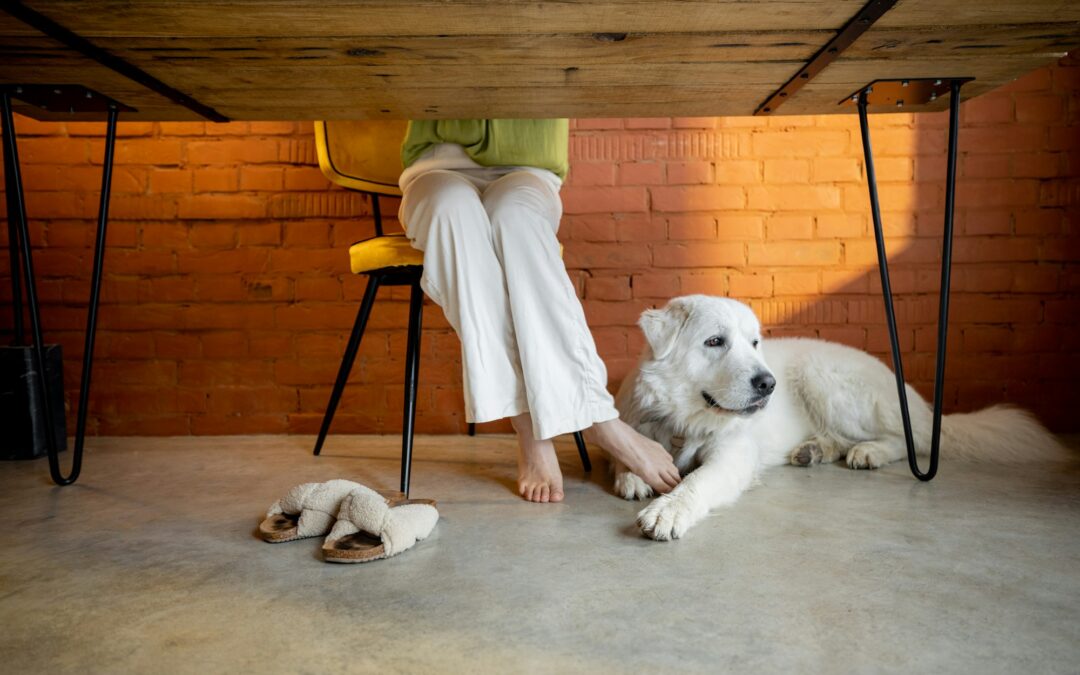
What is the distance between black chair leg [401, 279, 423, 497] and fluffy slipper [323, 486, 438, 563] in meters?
0.24

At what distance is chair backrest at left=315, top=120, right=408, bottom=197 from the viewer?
7.32 feet

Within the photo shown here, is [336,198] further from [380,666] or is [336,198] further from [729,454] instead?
[380,666]

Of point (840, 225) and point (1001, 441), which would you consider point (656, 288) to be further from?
point (1001, 441)

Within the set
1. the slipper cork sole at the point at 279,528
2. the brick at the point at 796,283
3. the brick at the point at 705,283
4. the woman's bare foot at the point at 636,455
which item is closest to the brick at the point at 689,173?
the brick at the point at 705,283

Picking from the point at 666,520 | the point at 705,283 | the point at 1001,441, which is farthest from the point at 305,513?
the point at 1001,441

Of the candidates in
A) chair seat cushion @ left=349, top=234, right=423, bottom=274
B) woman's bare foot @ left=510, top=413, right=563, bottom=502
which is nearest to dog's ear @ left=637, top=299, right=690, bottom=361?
woman's bare foot @ left=510, top=413, right=563, bottom=502

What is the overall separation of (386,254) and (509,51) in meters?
0.73

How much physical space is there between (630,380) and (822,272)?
1.04 m

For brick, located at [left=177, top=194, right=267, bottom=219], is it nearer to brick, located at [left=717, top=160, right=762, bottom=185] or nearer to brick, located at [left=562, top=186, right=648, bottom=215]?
brick, located at [left=562, top=186, right=648, bottom=215]

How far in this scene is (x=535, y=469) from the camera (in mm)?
1698

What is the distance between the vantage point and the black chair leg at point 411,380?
1642mm

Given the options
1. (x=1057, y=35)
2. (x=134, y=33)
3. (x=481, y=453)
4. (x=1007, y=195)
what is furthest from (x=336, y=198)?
(x=1007, y=195)

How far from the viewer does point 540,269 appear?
63.1 inches

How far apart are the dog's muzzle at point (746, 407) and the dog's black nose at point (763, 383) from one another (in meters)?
0.02
